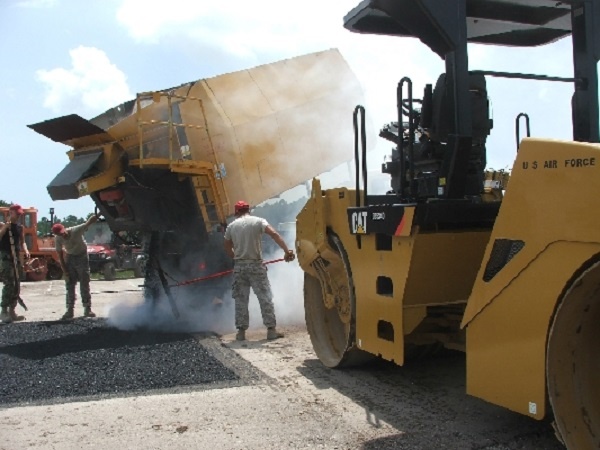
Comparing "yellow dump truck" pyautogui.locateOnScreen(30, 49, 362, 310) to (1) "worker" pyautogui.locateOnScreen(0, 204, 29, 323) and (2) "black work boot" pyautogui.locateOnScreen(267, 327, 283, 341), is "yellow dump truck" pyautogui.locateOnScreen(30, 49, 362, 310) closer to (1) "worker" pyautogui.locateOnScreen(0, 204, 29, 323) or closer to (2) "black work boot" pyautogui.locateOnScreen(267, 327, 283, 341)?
(1) "worker" pyautogui.locateOnScreen(0, 204, 29, 323)

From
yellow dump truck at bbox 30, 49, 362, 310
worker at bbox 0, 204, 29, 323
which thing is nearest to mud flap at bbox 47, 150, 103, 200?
yellow dump truck at bbox 30, 49, 362, 310

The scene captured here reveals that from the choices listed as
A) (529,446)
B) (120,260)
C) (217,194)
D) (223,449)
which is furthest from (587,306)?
(120,260)

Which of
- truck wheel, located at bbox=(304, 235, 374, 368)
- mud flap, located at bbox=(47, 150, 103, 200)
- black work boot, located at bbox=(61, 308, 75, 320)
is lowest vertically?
black work boot, located at bbox=(61, 308, 75, 320)

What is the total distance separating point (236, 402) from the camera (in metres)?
4.46

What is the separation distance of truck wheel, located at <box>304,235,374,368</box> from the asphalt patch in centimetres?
77

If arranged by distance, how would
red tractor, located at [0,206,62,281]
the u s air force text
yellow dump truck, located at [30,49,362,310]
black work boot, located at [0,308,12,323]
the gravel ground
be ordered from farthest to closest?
red tractor, located at [0,206,62,281]
black work boot, located at [0,308,12,323]
yellow dump truck, located at [30,49,362,310]
the gravel ground
the u s air force text

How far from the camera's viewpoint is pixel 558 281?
2760mm

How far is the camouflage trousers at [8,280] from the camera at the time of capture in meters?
9.09

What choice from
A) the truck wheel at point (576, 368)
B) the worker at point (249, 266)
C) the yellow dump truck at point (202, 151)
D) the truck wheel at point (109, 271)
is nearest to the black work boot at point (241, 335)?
the worker at point (249, 266)

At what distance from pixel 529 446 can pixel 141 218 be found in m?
6.24

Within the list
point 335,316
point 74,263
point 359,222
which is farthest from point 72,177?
point 359,222

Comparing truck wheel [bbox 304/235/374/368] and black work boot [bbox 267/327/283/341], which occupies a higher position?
truck wheel [bbox 304/235/374/368]

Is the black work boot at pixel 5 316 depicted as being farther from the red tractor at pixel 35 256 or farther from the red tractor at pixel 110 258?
the red tractor at pixel 35 256

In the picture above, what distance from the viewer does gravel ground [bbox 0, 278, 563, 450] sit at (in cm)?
369
